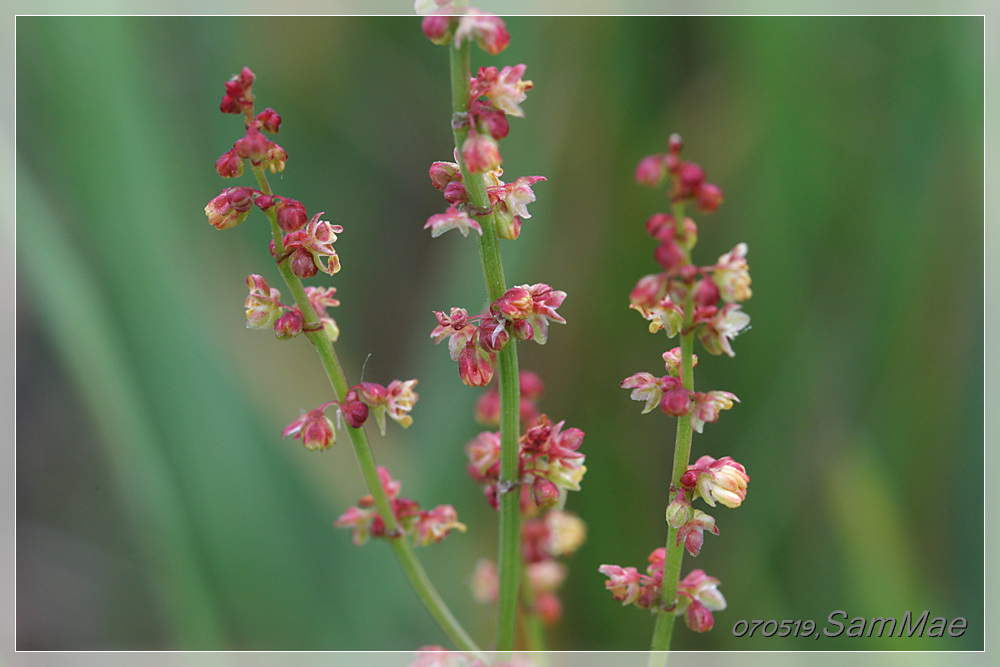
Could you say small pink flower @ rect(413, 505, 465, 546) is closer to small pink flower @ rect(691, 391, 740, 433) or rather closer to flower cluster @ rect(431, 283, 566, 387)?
flower cluster @ rect(431, 283, 566, 387)

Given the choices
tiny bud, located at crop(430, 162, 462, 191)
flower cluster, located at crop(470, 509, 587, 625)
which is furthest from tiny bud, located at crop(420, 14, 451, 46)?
flower cluster, located at crop(470, 509, 587, 625)

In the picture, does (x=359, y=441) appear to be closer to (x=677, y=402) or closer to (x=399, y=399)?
(x=399, y=399)

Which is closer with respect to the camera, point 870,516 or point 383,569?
point 870,516

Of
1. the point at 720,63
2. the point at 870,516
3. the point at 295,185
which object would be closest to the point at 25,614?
the point at 295,185

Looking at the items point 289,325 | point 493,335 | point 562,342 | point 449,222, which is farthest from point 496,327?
point 562,342

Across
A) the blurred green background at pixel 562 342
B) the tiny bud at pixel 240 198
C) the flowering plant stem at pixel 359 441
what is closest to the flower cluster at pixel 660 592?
the flowering plant stem at pixel 359 441

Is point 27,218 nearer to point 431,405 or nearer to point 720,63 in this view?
point 431,405
